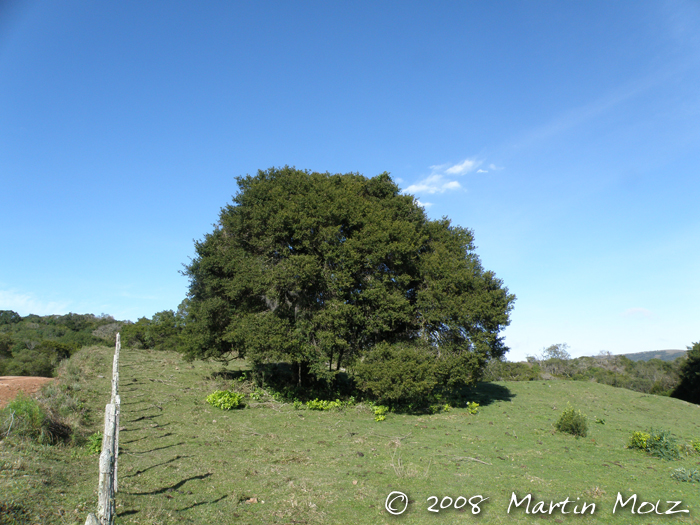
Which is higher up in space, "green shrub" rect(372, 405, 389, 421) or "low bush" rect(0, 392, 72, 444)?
"low bush" rect(0, 392, 72, 444)

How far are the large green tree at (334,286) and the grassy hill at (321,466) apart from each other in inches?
104

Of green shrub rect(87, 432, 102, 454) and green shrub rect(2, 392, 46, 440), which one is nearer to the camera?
green shrub rect(2, 392, 46, 440)

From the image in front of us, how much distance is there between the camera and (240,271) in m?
16.6

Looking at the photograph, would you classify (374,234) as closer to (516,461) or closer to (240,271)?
(240,271)

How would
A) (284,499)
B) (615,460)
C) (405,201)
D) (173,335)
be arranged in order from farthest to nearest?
(173,335) → (405,201) → (615,460) → (284,499)

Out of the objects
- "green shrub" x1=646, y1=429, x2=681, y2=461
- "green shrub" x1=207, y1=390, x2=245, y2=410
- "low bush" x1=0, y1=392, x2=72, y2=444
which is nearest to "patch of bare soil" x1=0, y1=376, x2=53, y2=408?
"low bush" x1=0, y1=392, x2=72, y2=444

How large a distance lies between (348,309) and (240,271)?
521cm

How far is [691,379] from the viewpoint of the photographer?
118 ft

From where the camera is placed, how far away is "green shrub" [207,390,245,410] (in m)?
14.7

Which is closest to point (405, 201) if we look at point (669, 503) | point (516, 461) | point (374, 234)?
point (374, 234)

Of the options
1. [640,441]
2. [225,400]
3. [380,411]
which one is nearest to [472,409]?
[380,411]

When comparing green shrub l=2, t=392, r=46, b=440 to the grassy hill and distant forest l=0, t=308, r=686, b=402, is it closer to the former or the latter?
the grassy hill

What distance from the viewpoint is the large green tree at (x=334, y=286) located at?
1562cm

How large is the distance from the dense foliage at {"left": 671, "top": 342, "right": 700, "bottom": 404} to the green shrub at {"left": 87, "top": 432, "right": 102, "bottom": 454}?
46205 millimetres
